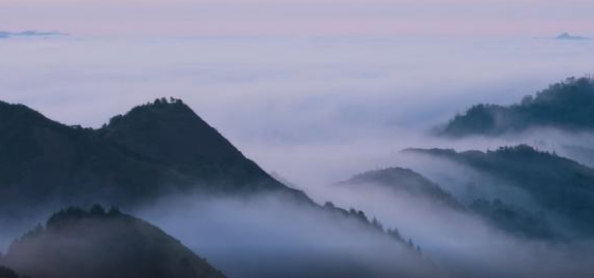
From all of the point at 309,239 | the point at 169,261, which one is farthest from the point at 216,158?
the point at 169,261

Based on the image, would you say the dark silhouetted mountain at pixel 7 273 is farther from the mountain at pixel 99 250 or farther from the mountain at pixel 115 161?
the mountain at pixel 115 161

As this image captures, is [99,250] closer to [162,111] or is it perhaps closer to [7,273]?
[7,273]

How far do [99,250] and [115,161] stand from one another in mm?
34288

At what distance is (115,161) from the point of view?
534 ft

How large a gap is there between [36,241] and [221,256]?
34503mm

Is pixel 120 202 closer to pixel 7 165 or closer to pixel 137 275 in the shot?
pixel 7 165

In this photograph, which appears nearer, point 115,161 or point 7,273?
point 7,273

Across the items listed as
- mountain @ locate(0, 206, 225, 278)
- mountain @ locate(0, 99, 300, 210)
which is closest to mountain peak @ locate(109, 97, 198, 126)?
mountain @ locate(0, 99, 300, 210)

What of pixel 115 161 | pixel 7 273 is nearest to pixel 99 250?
pixel 7 273

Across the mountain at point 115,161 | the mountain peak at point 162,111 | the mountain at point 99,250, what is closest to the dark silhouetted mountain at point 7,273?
the mountain at point 99,250

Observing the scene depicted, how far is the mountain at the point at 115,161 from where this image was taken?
156625 millimetres

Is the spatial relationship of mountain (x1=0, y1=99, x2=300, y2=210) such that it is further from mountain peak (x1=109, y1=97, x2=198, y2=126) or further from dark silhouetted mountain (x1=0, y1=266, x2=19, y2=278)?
dark silhouetted mountain (x1=0, y1=266, x2=19, y2=278)

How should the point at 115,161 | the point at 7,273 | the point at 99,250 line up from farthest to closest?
1. the point at 115,161
2. the point at 99,250
3. the point at 7,273

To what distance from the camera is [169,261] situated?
439 feet
